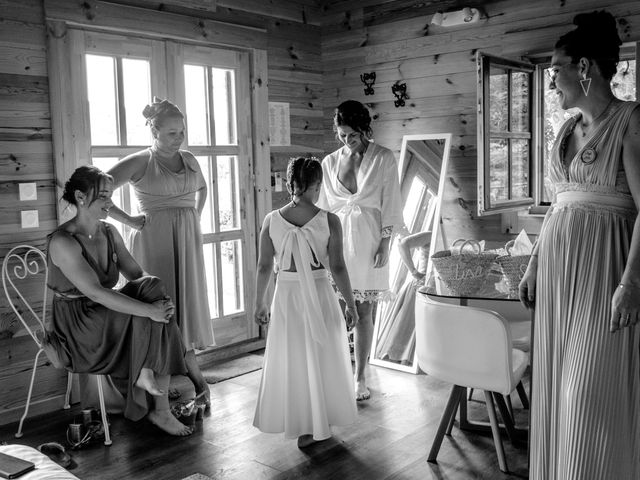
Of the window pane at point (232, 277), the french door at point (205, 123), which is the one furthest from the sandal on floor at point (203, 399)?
the window pane at point (232, 277)

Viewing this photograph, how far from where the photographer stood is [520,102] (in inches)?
174

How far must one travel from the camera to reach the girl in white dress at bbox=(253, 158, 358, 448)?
3188 millimetres

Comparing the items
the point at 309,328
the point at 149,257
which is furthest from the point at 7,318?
the point at 309,328

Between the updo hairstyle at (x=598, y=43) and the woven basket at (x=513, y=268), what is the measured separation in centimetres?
100

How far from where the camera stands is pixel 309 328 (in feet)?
10.4

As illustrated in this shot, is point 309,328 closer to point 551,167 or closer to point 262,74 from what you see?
point 551,167

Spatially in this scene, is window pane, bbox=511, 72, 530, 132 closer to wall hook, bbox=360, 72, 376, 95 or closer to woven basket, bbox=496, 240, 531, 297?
wall hook, bbox=360, 72, 376, 95

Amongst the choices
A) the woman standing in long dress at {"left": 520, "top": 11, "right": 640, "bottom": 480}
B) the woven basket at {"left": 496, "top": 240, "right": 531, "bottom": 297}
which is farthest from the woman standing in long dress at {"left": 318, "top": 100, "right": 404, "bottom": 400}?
the woman standing in long dress at {"left": 520, "top": 11, "right": 640, "bottom": 480}

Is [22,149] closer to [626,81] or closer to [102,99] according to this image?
[102,99]

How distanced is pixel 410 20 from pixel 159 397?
10.0ft

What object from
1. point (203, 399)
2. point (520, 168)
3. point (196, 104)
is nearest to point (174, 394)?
point (203, 399)

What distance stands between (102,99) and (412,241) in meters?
2.09

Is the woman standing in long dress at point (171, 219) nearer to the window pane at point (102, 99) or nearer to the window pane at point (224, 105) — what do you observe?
the window pane at point (102, 99)

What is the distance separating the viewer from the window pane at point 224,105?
4.78m
